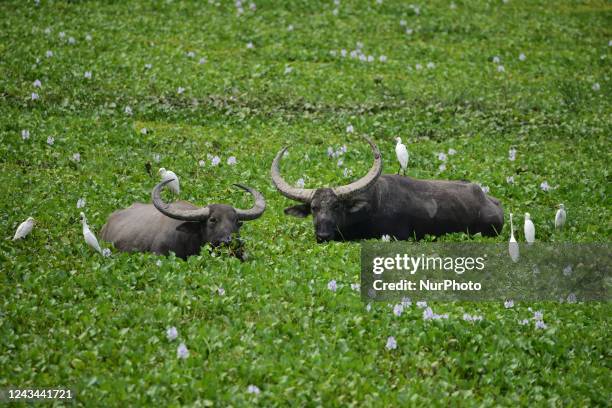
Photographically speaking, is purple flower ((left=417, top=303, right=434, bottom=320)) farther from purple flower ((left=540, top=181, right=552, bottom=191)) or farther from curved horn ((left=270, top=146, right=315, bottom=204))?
purple flower ((left=540, top=181, right=552, bottom=191))

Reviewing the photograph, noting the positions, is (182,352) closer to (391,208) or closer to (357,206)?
(357,206)

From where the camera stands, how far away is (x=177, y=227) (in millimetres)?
11117

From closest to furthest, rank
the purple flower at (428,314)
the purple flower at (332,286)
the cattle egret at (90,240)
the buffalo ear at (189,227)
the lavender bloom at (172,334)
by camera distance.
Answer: the lavender bloom at (172,334) < the purple flower at (428,314) < the purple flower at (332,286) < the cattle egret at (90,240) < the buffalo ear at (189,227)

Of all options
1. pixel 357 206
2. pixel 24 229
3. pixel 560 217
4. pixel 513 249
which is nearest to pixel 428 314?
pixel 513 249

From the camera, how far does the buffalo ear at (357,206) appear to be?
11.9 m

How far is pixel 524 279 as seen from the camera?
10.8 m

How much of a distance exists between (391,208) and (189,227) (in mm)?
2642

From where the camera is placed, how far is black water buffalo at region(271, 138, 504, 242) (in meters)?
11.9

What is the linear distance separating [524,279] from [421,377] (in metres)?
2.82

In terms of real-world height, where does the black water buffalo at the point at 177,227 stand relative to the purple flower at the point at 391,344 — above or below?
below

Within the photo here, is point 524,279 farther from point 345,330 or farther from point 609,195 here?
point 609,195

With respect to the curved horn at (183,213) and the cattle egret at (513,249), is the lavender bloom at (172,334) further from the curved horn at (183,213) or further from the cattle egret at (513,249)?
the cattle egret at (513,249)

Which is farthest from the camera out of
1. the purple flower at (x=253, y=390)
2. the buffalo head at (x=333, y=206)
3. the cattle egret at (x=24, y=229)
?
the buffalo head at (x=333, y=206)

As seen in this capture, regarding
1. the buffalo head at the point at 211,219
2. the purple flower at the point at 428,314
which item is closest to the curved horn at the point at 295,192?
the buffalo head at the point at 211,219
